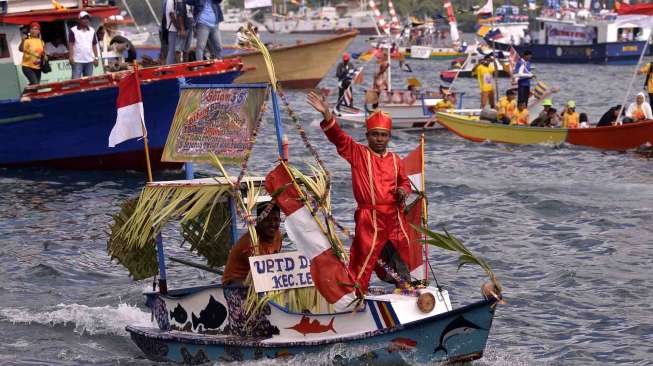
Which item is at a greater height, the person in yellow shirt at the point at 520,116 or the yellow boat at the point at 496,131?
the person in yellow shirt at the point at 520,116

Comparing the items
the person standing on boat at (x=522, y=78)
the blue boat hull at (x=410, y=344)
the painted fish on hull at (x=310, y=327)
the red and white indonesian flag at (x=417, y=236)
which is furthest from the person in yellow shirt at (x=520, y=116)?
the blue boat hull at (x=410, y=344)

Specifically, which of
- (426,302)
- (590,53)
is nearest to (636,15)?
(426,302)

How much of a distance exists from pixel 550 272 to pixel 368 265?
18.9ft

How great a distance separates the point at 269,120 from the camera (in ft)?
129

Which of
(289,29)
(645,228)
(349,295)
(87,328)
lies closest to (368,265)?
→ (349,295)

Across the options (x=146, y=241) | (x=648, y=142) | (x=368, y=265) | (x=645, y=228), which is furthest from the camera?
(x=648, y=142)

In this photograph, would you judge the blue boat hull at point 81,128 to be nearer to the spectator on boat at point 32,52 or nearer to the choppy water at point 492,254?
the choppy water at point 492,254

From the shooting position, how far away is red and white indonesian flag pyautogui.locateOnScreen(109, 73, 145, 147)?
11.2 metres

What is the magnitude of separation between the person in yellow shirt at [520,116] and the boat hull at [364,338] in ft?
59.3

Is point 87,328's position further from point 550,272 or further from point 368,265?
point 550,272

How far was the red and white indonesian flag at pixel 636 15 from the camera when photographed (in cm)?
2581

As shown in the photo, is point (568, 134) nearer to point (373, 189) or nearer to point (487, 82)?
point (487, 82)

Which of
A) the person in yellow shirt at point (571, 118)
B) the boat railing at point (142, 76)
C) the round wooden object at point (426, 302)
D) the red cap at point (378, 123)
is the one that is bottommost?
the person in yellow shirt at point (571, 118)

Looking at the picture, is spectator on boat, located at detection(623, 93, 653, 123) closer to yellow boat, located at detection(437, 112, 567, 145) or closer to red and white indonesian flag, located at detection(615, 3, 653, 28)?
yellow boat, located at detection(437, 112, 567, 145)
